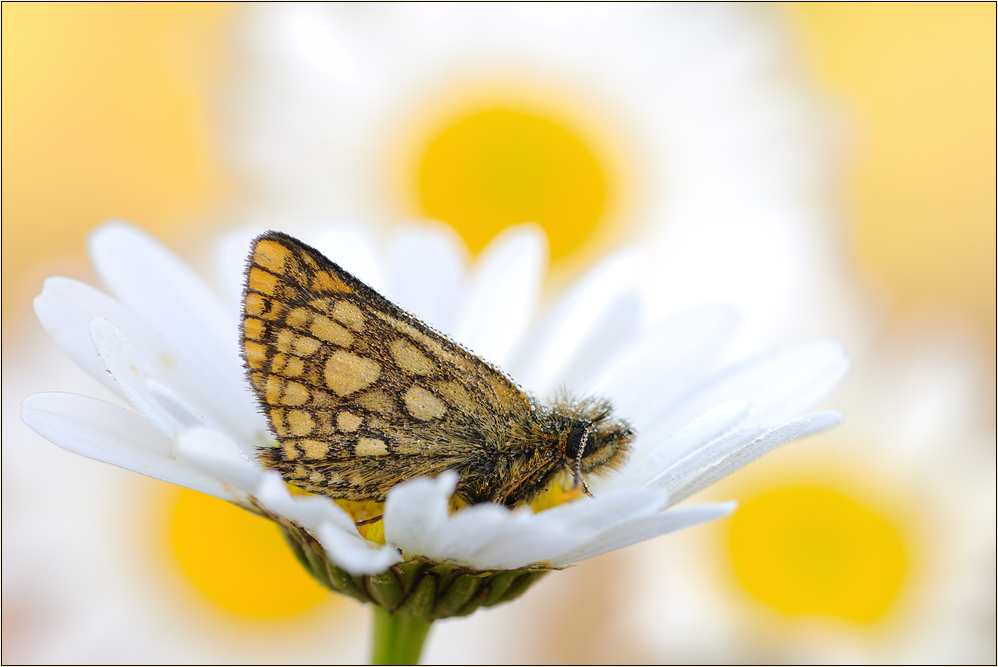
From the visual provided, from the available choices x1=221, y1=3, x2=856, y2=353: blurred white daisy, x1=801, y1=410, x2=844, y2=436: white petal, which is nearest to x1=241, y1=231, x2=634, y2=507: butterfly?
x1=801, y1=410, x2=844, y2=436: white petal

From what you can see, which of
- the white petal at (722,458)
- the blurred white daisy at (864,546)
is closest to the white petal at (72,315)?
the white petal at (722,458)

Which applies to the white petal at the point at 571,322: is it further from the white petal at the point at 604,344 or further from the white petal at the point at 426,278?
the white petal at the point at 426,278

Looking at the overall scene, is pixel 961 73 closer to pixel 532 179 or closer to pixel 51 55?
pixel 532 179

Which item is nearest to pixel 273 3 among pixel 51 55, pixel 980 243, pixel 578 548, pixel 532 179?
pixel 532 179

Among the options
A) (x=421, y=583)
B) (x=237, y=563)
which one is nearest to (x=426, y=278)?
(x=421, y=583)

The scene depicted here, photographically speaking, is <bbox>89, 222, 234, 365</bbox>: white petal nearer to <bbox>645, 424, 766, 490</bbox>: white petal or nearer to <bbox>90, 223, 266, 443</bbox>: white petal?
<bbox>90, 223, 266, 443</bbox>: white petal
